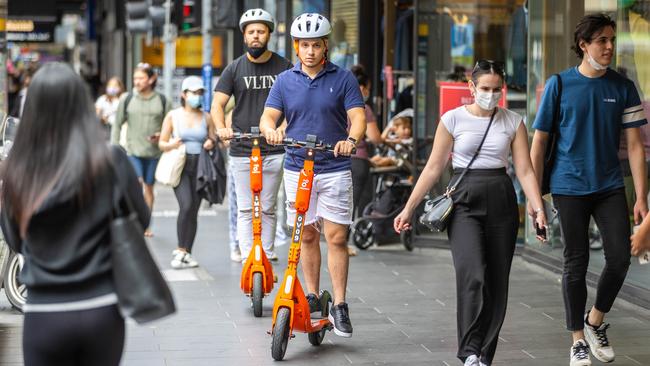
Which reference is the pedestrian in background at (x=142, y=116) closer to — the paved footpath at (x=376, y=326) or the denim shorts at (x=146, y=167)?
the denim shorts at (x=146, y=167)

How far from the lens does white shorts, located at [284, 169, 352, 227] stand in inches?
308

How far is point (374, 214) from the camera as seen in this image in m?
13.0

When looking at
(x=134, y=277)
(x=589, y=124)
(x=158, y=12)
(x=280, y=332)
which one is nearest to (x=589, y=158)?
(x=589, y=124)

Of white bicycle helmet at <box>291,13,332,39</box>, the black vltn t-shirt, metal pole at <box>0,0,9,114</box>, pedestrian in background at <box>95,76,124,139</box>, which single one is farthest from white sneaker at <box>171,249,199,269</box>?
pedestrian in background at <box>95,76,124,139</box>

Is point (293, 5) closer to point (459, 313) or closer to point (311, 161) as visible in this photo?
point (311, 161)

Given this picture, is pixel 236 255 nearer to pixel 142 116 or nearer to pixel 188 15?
pixel 142 116

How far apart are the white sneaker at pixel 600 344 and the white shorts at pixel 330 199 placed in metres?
1.57

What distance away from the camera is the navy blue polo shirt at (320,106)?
7832 millimetres

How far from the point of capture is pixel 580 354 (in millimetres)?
7164

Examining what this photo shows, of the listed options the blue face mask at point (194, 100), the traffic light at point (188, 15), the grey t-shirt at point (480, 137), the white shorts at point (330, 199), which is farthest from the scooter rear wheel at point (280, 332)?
the traffic light at point (188, 15)

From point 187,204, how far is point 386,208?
7.78 ft

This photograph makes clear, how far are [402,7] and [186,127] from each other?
4103mm

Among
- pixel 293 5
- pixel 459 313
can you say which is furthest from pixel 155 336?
pixel 293 5

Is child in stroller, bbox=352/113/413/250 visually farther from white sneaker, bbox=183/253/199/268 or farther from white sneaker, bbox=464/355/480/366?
white sneaker, bbox=464/355/480/366
